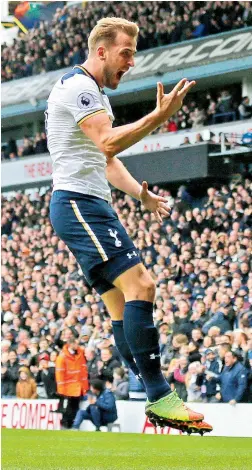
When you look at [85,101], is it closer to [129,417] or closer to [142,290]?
[142,290]

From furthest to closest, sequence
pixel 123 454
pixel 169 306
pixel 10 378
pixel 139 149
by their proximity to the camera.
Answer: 1. pixel 139 149
2. pixel 10 378
3. pixel 169 306
4. pixel 123 454

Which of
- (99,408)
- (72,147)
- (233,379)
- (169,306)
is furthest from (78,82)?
(169,306)

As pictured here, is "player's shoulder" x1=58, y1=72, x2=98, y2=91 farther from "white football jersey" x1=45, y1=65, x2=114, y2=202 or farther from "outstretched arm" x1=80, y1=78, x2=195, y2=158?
"outstretched arm" x1=80, y1=78, x2=195, y2=158

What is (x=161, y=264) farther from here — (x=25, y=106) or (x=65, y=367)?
(x=25, y=106)

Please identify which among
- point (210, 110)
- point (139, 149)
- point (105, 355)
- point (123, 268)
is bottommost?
point (105, 355)

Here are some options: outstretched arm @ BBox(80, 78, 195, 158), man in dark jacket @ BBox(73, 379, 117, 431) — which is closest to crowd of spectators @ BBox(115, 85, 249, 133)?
man in dark jacket @ BBox(73, 379, 117, 431)

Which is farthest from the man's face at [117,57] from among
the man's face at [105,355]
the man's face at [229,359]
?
the man's face at [105,355]

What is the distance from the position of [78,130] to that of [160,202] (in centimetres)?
66

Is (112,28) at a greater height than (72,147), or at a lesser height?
greater

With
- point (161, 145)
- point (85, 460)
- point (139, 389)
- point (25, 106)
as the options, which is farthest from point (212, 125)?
point (85, 460)

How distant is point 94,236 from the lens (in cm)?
573

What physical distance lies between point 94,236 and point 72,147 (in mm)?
548

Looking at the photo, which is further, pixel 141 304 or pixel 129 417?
pixel 129 417

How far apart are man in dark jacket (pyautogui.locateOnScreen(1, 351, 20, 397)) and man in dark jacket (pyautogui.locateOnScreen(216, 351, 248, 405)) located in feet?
19.3
